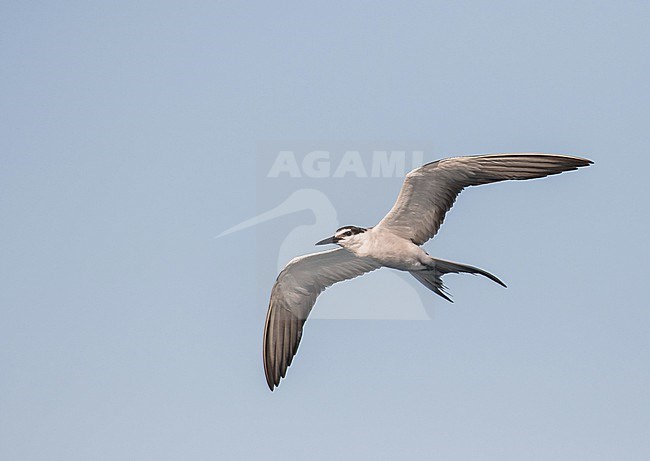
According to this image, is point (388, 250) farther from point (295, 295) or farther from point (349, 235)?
point (295, 295)

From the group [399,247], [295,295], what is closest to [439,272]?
[399,247]

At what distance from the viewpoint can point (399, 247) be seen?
20.2 meters

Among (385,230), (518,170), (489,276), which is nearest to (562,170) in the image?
(518,170)

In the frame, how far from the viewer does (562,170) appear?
18.9 meters

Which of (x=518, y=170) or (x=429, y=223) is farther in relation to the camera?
(x=429, y=223)

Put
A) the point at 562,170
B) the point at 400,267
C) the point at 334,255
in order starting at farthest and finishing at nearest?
the point at 334,255 < the point at 400,267 < the point at 562,170

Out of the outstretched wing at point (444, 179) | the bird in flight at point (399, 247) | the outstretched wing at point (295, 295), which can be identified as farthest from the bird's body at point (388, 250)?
the outstretched wing at point (295, 295)

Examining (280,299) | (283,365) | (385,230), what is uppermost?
(385,230)

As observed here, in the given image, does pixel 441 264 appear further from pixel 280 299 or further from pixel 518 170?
pixel 280 299

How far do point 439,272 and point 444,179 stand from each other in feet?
6.27

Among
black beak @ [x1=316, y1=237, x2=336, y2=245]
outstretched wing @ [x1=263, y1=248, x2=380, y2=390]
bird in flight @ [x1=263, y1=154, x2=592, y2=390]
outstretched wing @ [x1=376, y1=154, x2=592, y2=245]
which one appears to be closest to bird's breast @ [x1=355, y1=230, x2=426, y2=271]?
bird in flight @ [x1=263, y1=154, x2=592, y2=390]

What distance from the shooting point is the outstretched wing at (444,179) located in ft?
62.7

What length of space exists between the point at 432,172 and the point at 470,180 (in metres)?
0.83

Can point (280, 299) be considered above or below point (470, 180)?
below
